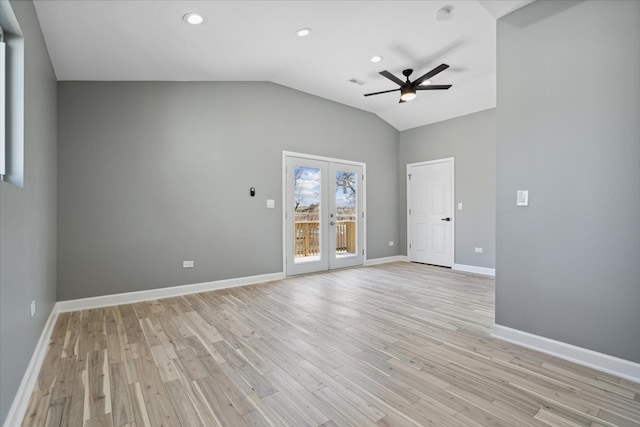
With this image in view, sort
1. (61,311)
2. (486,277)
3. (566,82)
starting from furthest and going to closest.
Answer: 1. (486,277)
2. (61,311)
3. (566,82)

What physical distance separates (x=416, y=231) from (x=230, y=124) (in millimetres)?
4473

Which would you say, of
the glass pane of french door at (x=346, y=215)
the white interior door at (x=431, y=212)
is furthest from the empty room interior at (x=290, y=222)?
the white interior door at (x=431, y=212)

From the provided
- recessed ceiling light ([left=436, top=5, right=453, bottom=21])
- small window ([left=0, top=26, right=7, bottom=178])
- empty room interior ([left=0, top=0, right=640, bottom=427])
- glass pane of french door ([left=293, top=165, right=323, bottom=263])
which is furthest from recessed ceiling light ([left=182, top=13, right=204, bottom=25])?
glass pane of french door ([left=293, top=165, right=323, bottom=263])

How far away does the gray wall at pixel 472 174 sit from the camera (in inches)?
218

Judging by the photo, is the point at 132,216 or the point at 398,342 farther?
the point at 132,216

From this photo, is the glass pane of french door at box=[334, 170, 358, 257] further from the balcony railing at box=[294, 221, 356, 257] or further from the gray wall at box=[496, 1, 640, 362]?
the gray wall at box=[496, 1, 640, 362]

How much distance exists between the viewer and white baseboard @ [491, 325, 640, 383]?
2078mm

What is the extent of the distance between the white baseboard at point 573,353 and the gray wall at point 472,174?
3126 mm

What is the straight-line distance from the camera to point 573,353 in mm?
2316

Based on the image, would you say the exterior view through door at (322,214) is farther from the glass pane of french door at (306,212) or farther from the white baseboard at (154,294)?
the white baseboard at (154,294)

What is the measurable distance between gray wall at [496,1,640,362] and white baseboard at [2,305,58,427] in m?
3.46

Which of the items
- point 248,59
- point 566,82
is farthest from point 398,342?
point 248,59

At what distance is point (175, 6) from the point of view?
2.71m

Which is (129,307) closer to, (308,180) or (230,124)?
(230,124)
